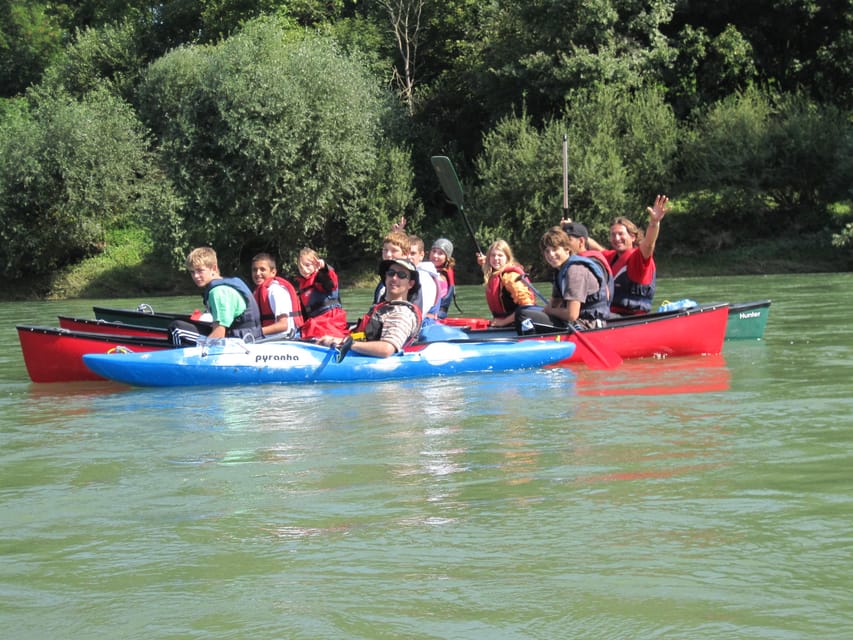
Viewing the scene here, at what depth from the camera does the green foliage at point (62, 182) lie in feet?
89.8

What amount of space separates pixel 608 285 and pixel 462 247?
18195 mm

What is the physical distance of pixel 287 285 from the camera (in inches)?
356

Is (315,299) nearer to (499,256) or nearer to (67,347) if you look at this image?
(499,256)

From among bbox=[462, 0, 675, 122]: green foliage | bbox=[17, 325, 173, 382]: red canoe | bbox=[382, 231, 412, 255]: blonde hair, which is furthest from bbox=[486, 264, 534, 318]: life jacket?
bbox=[462, 0, 675, 122]: green foliage

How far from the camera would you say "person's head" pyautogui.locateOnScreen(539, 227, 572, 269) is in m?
8.39

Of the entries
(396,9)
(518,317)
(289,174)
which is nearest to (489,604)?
(518,317)

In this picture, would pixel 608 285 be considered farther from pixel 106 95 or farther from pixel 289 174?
pixel 106 95

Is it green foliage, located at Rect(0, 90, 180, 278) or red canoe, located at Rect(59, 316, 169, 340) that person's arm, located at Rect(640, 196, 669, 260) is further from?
green foliage, located at Rect(0, 90, 180, 278)

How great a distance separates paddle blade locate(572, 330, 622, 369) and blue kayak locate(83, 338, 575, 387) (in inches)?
40.1

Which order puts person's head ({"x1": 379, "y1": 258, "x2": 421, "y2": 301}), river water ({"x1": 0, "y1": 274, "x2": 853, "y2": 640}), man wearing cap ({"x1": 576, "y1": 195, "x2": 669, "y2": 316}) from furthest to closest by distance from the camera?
1. man wearing cap ({"x1": 576, "y1": 195, "x2": 669, "y2": 316})
2. person's head ({"x1": 379, "y1": 258, "x2": 421, "y2": 301})
3. river water ({"x1": 0, "y1": 274, "x2": 853, "y2": 640})

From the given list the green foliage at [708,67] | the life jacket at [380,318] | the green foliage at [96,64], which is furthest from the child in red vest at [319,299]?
the green foliage at [96,64]

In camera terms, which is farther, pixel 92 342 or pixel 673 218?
pixel 673 218

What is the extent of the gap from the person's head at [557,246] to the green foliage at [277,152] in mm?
17900

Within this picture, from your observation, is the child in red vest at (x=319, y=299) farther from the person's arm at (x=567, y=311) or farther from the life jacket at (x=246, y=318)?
the person's arm at (x=567, y=311)
